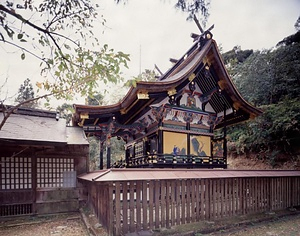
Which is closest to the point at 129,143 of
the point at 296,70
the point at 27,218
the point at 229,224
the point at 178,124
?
the point at 178,124

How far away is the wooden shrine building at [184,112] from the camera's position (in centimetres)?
852

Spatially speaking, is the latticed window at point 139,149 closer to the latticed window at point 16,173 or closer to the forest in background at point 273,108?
the latticed window at point 16,173

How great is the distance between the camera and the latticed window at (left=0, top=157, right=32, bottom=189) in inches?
334

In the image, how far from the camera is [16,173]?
28.5 ft

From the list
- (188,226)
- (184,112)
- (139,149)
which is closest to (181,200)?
(188,226)

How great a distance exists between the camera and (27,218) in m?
8.27

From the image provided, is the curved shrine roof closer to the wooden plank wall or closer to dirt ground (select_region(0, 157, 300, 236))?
the wooden plank wall

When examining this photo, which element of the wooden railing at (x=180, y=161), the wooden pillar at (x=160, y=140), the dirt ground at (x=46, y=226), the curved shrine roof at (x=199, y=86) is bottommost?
the dirt ground at (x=46, y=226)

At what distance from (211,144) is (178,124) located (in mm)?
2035

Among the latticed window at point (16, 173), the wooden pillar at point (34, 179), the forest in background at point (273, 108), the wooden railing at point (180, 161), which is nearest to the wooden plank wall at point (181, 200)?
the wooden railing at point (180, 161)

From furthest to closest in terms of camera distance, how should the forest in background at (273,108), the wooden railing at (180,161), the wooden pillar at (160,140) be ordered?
the forest in background at (273,108)
the wooden pillar at (160,140)
the wooden railing at (180,161)

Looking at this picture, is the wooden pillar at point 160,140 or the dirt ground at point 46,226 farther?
the wooden pillar at point 160,140

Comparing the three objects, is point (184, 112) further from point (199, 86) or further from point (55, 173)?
point (55, 173)

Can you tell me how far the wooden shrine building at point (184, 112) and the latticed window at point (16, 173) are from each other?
9.10ft
